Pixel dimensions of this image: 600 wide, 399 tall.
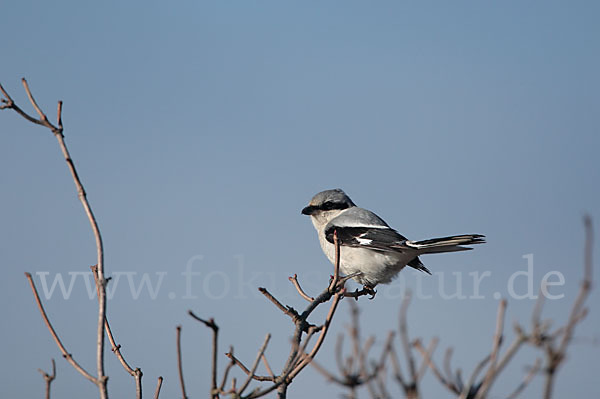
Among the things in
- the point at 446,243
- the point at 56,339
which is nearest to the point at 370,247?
the point at 446,243

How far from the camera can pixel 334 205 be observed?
5.92 metres

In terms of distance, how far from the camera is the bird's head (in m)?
5.91

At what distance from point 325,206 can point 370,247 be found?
920mm

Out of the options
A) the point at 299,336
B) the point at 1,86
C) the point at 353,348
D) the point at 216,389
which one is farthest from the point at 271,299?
the point at 1,86

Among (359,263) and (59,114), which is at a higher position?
(59,114)

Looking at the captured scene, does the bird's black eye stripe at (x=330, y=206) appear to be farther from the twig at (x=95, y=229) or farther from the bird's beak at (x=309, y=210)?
the twig at (x=95, y=229)

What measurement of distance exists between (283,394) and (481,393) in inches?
38.3

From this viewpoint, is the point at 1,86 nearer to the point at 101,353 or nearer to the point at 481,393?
the point at 101,353

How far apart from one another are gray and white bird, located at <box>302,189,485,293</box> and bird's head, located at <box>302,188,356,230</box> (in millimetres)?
19

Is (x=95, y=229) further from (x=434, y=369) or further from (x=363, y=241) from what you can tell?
(x=363, y=241)

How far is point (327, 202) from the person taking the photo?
19.4 ft

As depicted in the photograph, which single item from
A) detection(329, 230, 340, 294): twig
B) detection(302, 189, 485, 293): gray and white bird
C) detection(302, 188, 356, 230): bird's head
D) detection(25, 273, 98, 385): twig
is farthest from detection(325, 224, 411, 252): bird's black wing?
detection(25, 273, 98, 385): twig

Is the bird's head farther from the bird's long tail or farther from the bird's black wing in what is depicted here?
the bird's long tail

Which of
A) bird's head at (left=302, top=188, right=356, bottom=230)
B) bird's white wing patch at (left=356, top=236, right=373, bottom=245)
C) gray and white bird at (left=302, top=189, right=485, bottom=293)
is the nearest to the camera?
gray and white bird at (left=302, top=189, right=485, bottom=293)
